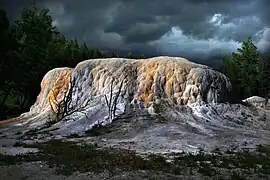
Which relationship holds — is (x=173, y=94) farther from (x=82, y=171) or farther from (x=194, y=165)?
(x=82, y=171)

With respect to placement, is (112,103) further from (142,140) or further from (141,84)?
(142,140)

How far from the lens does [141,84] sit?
31.9 meters

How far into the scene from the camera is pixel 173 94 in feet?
103

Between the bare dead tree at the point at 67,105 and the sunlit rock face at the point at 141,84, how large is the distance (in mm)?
128

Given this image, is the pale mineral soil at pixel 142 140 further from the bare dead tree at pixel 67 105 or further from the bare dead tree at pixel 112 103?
the bare dead tree at pixel 67 105

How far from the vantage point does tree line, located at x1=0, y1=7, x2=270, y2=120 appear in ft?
145

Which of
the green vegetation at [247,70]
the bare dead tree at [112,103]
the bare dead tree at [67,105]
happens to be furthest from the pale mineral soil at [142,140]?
the green vegetation at [247,70]

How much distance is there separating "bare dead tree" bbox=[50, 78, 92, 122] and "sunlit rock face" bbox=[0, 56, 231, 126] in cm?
13

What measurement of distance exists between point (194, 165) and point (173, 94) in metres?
15.0

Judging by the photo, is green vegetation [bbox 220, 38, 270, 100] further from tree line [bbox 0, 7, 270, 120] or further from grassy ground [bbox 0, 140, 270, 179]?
grassy ground [bbox 0, 140, 270, 179]

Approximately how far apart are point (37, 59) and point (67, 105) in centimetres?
2268

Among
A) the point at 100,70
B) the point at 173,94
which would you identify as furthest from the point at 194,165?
the point at 100,70

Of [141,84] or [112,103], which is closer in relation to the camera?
[112,103]

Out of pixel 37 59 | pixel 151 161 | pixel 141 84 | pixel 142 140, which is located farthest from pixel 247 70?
pixel 151 161
